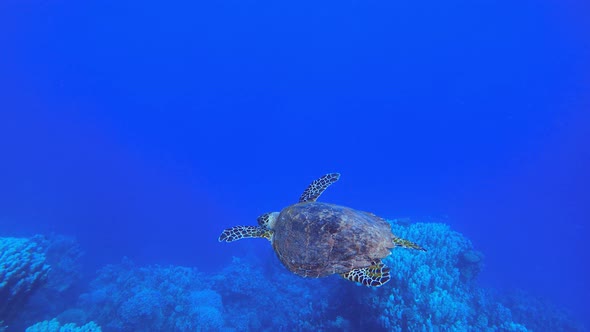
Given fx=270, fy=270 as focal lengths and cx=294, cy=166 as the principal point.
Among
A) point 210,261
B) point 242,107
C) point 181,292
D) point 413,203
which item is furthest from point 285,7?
point 181,292

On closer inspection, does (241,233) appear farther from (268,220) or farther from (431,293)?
(431,293)

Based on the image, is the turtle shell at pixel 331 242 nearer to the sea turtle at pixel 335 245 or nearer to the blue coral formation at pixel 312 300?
the sea turtle at pixel 335 245

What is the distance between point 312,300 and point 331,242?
7625 mm

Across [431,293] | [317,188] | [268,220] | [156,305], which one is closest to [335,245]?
[268,220]

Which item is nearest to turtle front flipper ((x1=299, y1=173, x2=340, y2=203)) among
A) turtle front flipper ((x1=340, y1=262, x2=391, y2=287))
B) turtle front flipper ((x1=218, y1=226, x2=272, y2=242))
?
turtle front flipper ((x1=218, y1=226, x2=272, y2=242))

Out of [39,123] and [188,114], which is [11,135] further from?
[188,114]

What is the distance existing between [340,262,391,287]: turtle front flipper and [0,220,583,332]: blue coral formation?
414 cm

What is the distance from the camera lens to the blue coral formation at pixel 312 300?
25.8ft

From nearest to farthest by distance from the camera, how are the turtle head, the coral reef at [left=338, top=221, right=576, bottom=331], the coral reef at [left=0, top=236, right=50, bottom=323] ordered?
the turtle head → the coral reef at [left=0, top=236, right=50, bottom=323] → the coral reef at [left=338, top=221, right=576, bottom=331]

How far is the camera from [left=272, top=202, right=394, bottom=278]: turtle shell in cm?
428

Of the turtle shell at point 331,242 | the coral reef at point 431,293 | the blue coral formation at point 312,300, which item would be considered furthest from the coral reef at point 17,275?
the coral reef at point 431,293

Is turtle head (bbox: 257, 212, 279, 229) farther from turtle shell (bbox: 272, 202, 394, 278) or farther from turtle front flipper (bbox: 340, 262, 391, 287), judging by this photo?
turtle front flipper (bbox: 340, 262, 391, 287)

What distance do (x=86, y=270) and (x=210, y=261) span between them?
10.1 m

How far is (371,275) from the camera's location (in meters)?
4.14
